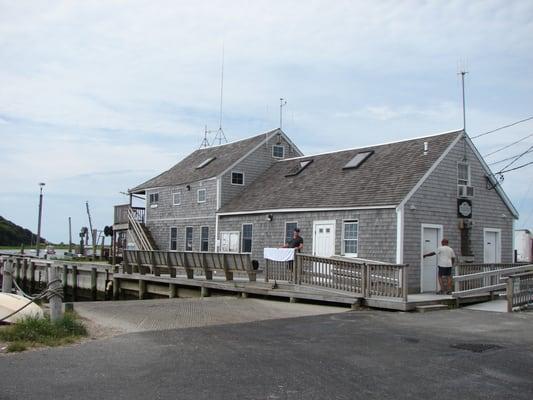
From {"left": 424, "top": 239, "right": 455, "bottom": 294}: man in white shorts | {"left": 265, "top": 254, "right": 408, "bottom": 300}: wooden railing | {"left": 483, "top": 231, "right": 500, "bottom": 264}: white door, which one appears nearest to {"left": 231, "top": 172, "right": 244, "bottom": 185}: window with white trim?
{"left": 265, "top": 254, "right": 408, "bottom": 300}: wooden railing

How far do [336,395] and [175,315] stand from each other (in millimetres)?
7280

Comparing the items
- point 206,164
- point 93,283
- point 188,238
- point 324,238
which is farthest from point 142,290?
point 206,164

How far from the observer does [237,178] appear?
29.1 m

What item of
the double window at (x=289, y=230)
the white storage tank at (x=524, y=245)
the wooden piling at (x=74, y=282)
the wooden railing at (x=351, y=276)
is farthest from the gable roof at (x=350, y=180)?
the white storage tank at (x=524, y=245)

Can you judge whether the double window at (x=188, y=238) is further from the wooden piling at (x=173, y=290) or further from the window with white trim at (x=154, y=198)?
the wooden piling at (x=173, y=290)

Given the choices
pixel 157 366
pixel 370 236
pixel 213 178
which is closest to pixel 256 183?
pixel 213 178

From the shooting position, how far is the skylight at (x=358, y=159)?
23.1 meters

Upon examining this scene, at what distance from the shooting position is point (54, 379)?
23.3 feet

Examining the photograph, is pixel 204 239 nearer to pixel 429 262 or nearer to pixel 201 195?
pixel 201 195

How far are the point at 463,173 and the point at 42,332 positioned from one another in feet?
51.4

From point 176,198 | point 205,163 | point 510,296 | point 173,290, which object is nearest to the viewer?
point 510,296

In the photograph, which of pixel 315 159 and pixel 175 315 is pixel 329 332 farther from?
pixel 315 159

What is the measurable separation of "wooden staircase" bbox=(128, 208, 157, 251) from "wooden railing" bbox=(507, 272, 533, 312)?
68.0ft

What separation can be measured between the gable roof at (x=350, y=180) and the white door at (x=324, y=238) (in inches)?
27.4
